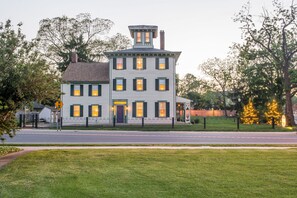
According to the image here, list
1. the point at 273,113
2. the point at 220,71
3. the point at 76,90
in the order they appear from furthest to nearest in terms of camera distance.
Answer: the point at 220,71, the point at 76,90, the point at 273,113

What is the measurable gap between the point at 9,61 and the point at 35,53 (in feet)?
4.40

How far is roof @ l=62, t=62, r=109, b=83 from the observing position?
37000 mm

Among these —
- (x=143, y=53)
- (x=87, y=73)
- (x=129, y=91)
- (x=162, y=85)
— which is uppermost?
(x=143, y=53)

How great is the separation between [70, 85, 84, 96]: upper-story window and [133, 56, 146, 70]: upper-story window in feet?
21.8

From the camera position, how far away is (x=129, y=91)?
36.4m

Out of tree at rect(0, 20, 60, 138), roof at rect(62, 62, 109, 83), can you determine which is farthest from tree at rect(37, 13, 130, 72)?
tree at rect(0, 20, 60, 138)

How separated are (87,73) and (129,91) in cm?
585

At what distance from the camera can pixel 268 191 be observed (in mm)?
6547

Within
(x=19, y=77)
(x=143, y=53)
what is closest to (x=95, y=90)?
(x=143, y=53)

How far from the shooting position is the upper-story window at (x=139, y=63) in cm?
3628

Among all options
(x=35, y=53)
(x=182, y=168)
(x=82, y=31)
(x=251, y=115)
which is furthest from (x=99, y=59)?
(x=182, y=168)

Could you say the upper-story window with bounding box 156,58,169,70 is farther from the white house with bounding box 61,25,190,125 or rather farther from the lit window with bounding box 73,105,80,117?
the lit window with bounding box 73,105,80,117

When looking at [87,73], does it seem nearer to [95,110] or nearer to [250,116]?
[95,110]

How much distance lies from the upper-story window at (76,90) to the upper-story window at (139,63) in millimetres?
6632
